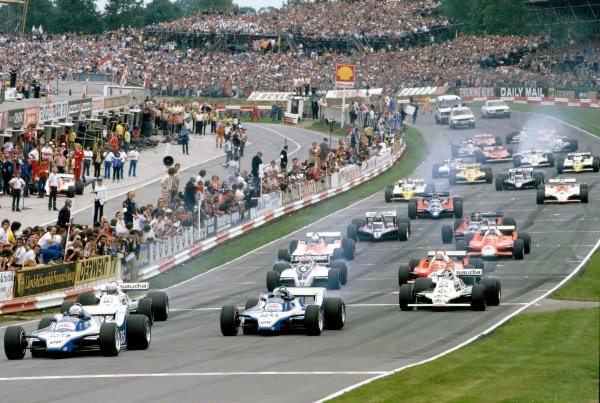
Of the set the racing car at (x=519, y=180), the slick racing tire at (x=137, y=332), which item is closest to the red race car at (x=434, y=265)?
the slick racing tire at (x=137, y=332)

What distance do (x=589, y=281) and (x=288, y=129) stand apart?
164ft

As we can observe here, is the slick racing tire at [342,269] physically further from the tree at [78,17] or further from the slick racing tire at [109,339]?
the tree at [78,17]

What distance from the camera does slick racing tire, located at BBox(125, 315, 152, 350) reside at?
23031 mm

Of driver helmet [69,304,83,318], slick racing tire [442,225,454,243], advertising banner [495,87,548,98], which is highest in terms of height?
advertising banner [495,87,548,98]

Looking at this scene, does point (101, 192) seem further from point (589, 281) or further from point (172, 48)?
point (172, 48)

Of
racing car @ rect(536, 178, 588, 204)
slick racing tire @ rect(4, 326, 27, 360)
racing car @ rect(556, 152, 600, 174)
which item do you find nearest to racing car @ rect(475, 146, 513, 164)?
racing car @ rect(556, 152, 600, 174)

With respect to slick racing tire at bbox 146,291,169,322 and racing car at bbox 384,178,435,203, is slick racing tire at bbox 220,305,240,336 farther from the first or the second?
racing car at bbox 384,178,435,203

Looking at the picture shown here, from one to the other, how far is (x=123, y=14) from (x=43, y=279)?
127598 mm

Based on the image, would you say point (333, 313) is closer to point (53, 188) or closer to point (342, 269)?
point (342, 269)

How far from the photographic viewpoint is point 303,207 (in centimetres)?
4969

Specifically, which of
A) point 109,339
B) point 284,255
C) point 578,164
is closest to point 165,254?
point 284,255

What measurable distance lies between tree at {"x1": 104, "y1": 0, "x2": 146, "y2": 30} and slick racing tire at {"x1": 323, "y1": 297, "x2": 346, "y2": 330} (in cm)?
12903

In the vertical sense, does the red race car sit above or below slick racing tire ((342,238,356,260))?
above

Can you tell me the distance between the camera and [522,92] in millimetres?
92438
